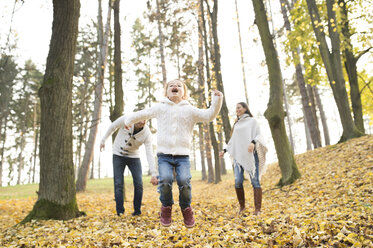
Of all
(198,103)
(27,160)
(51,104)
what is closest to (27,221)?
(51,104)

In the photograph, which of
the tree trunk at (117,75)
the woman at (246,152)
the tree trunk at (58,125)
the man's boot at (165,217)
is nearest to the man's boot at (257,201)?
the woman at (246,152)

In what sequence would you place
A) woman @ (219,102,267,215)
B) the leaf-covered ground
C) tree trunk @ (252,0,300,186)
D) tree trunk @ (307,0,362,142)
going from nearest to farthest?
the leaf-covered ground < woman @ (219,102,267,215) < tree trunk @ (252,0,300,186) < tree trunk @ (307,0,362,142)

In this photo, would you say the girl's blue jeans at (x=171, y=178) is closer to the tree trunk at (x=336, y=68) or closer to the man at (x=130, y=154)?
the man at (x=130, y=154)

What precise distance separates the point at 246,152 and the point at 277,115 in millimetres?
3089

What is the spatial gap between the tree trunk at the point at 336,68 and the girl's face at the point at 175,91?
8638 mm

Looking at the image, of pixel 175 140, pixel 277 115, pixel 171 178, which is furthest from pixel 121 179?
pixel 277 115

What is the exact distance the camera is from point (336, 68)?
10.2 meters

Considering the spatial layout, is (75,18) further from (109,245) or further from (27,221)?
(109,245)

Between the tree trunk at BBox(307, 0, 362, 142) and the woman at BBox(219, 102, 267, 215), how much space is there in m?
6.66

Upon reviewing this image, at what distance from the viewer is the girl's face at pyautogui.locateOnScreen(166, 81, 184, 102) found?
3.69m

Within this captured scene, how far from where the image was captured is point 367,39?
38.0ft

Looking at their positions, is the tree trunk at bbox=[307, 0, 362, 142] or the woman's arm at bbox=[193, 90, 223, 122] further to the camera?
the tree trunk at bbox=[307, 0, 362, 142]

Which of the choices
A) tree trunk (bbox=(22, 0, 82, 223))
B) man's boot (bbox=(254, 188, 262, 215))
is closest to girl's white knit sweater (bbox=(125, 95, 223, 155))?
man's boot (bbox=(254, 188, 262, 215))

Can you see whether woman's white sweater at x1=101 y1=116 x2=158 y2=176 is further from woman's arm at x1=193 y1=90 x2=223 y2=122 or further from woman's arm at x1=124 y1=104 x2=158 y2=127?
woman's arm at x1=193 y1=90 x2=223 y2=122
